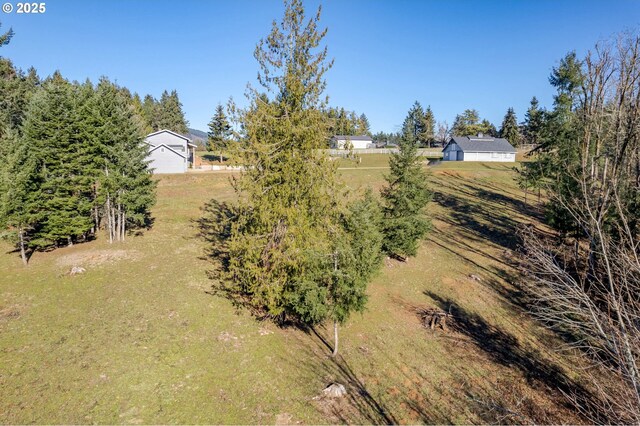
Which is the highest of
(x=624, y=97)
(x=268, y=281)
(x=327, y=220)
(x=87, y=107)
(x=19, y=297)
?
(x=87, y=107)

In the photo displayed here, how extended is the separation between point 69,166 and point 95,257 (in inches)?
261

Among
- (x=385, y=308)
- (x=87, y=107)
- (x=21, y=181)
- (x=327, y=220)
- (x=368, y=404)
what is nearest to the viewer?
(x=368, y=404)

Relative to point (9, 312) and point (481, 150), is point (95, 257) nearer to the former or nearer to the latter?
point (9, 312)

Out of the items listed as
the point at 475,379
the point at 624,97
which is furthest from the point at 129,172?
the point at 624,97

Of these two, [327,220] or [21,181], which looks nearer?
[327,220]

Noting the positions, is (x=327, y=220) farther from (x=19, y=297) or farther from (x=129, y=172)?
(x=129, y=172)

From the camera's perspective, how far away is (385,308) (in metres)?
20.9

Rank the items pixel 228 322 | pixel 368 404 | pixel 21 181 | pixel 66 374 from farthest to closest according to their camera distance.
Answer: pixel 21 181 < pixel 228 322 < pixel 368 404 < pixel 66 374

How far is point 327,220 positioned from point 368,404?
748cm

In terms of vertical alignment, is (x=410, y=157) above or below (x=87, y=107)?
below

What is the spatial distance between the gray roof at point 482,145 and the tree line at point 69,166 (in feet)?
226

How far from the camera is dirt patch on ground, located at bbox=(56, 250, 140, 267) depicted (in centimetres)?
2169

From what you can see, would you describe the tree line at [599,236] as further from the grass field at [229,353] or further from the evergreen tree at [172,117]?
the evergreen tree at [172,117]

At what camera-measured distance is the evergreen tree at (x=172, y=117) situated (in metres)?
91.8
